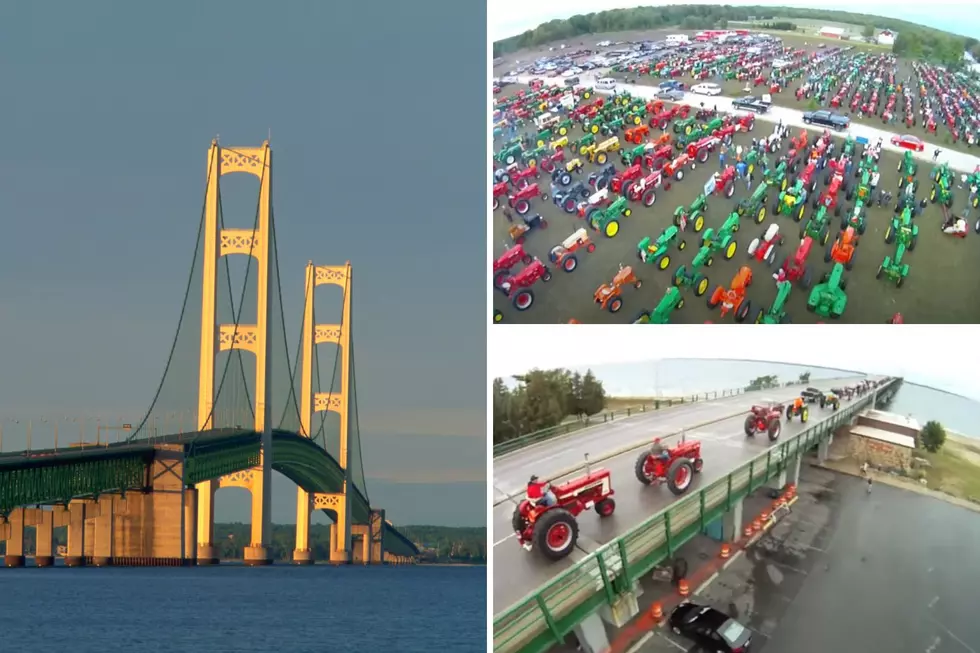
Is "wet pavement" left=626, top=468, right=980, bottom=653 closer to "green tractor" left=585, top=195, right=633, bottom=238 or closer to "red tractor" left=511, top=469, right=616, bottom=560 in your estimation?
"red tractor" left=511, top=469, right=616, bottom=560

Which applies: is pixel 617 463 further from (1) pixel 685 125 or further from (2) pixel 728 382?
(1) pixel 685 125

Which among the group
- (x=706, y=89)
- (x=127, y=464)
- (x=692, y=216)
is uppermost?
(x=706, y=89)

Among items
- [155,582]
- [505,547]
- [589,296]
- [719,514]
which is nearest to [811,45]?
[589,296]

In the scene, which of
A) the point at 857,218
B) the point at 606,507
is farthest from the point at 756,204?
the point at 606,507

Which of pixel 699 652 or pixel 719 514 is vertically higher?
pixel 719 514

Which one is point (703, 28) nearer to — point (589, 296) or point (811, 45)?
point (811, 45)

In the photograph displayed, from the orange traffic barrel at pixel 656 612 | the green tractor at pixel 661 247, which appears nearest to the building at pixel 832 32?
the green tractor at pixel 661 247

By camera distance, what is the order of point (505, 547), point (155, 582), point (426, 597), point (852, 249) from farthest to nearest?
point (426, 597)
point (155, 582)
point (852, 249)
point (505, 547)
